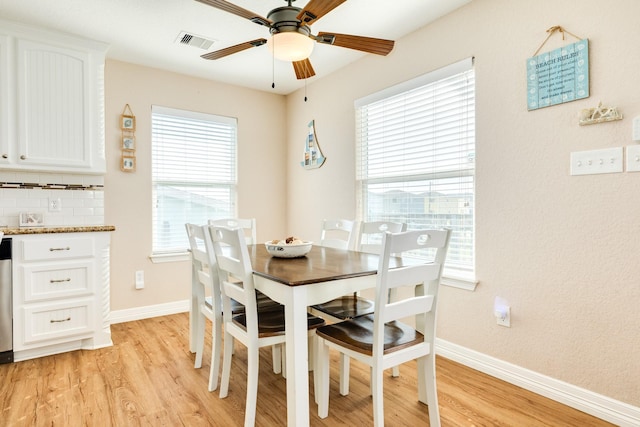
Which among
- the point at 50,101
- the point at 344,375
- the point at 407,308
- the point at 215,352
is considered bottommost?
the point at 344,375

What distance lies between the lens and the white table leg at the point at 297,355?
1489 mm

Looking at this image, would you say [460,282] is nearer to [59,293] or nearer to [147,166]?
[59,293]

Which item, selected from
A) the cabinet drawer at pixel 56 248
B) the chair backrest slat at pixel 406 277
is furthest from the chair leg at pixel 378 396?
the cabinet drawer at pixel 56 248

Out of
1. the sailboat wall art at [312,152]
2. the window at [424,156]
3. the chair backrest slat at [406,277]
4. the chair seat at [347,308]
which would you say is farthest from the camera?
the sailboat wall art at [312,152]

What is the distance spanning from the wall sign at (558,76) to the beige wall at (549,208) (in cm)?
4

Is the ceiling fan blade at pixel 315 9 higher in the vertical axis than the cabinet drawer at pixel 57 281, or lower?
higher

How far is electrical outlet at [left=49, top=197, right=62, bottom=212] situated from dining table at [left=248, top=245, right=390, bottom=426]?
87.6 inches

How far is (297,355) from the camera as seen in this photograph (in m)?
1.51

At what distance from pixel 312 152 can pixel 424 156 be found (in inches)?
58.3

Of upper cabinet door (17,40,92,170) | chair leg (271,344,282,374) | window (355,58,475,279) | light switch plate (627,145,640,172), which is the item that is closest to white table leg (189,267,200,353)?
chair leg (271,344,282,374)

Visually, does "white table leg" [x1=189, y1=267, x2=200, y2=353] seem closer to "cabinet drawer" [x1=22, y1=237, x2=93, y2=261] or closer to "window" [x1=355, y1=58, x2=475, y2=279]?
"cabinet drawer" [x1=22, y1=237, x2=93, y2=261]

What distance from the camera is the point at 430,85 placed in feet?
8.88

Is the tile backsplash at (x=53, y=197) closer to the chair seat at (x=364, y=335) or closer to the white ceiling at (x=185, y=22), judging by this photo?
the white ceiling at (x=185, y=22)

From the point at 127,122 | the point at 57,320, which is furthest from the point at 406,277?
the point at 127,122
